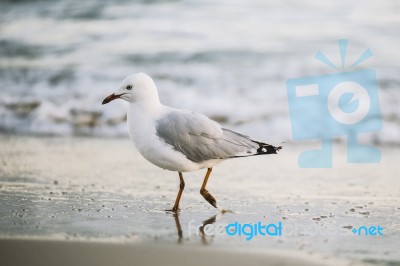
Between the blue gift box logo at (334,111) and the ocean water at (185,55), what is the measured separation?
0.49ft

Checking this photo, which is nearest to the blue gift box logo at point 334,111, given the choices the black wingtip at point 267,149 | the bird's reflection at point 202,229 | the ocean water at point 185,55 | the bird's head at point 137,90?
the ocean water at point 185,55

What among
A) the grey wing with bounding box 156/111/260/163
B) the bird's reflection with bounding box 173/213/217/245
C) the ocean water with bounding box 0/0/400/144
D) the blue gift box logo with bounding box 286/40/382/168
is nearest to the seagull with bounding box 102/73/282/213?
the grey wing with bounding box 156/111/260/163

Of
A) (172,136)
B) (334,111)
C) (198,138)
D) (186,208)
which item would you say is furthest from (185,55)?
(172,136)

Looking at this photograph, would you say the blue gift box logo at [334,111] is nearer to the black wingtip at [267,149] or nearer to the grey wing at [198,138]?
the black wingtip at [267,149]

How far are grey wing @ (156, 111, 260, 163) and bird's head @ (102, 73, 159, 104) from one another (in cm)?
17

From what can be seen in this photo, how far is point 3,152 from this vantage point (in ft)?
22.9

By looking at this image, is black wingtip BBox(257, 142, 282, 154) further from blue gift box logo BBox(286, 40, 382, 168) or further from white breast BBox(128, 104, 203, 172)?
blue gift box logo BBox(286, 40, 382, 168)

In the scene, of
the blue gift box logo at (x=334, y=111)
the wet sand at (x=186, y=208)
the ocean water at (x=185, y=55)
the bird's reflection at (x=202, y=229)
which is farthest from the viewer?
the ocean water at (x=185, y=55)

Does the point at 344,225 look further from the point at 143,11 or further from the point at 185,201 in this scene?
the point at 143,11

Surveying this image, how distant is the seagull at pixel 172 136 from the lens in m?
4.46

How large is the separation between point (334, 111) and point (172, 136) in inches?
175

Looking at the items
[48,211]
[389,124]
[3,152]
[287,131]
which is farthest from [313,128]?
[48,211]

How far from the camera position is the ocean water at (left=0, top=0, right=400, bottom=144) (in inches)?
346

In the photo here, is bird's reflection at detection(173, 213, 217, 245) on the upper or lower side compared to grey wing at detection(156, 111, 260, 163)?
lower
